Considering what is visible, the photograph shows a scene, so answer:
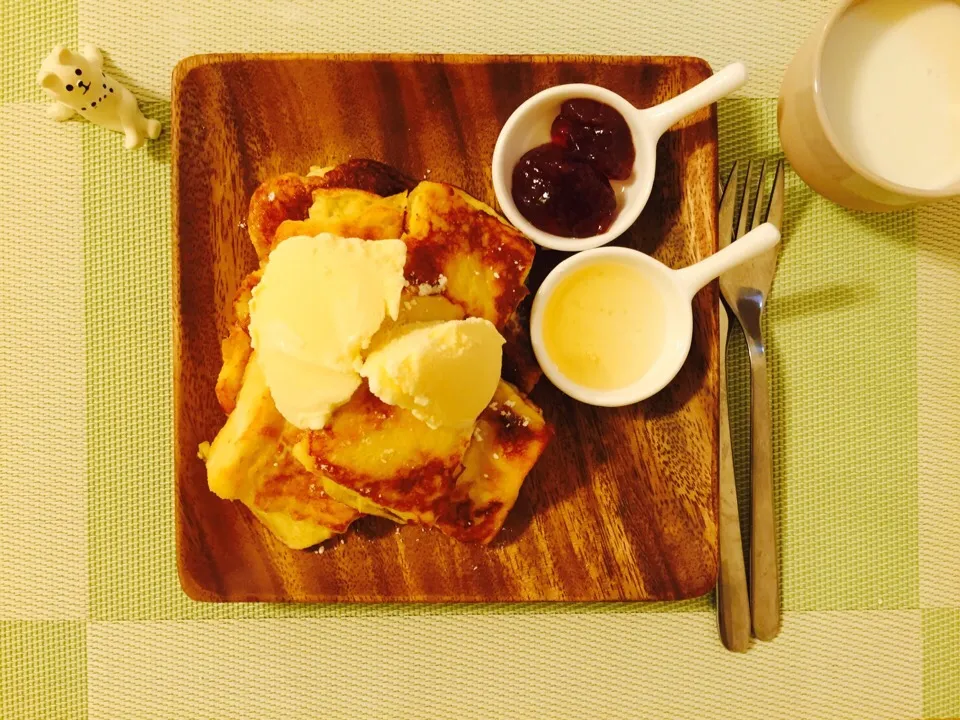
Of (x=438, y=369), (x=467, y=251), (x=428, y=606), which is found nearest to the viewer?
(x=438, y=369)

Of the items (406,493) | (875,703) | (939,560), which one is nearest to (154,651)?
(406,493)

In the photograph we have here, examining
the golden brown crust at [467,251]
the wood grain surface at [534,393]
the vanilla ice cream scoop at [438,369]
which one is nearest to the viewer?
the vanilla ice cream scoop at [438,369]

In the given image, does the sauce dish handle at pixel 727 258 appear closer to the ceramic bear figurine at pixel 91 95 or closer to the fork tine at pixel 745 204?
the fork tine at pixel 745 204

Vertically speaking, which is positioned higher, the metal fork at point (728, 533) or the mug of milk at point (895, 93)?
the mug of milk at point (895, 93)

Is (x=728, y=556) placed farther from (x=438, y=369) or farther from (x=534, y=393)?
(x=438, y=369)

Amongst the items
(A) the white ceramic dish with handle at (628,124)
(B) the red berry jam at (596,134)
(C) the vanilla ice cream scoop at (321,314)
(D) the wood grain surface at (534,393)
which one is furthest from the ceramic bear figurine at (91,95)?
(B) the red berry jam at (596,134)

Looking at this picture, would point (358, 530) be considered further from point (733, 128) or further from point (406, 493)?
point (733, 128)

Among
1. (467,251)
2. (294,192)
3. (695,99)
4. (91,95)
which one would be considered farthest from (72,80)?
(695,99)
